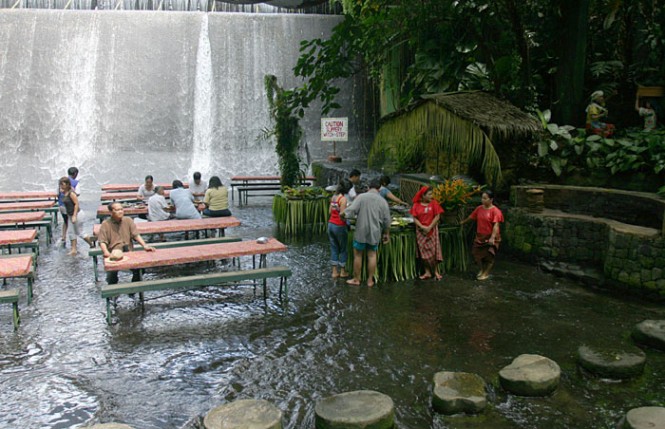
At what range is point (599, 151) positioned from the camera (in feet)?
34.6

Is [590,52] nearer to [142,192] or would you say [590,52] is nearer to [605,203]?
[605,203]

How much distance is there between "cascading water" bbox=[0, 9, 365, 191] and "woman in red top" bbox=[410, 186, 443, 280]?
41.2 ft

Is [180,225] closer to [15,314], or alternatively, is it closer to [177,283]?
[177,283]

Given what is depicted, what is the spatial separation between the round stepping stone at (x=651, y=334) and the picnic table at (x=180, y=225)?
6.13m

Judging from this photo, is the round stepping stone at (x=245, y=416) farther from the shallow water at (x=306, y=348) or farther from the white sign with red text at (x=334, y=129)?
the white sign with red text at (x=334, y=129)

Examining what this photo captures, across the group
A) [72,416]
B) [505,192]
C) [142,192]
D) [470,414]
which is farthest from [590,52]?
[72,416]

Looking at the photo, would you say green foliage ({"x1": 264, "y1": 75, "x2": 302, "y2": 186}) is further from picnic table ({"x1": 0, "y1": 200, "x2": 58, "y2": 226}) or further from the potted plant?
the potted plant

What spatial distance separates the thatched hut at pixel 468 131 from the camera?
30.5ft

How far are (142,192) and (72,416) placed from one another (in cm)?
804

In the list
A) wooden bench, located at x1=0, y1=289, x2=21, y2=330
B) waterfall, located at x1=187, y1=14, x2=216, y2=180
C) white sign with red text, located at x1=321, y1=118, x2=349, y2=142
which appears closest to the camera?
wooden bench, located at x1=0, y1=289, x2=21, y2=330

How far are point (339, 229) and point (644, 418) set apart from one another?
4.75 metres

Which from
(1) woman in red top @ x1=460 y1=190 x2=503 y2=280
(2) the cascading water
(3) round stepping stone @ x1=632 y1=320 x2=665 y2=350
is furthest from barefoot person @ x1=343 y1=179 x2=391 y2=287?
(2) the cascading water

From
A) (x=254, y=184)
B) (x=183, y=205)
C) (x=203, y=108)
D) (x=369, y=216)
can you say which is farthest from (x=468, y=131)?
(x=203, y=108)

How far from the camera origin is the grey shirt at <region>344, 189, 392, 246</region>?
7641mm
